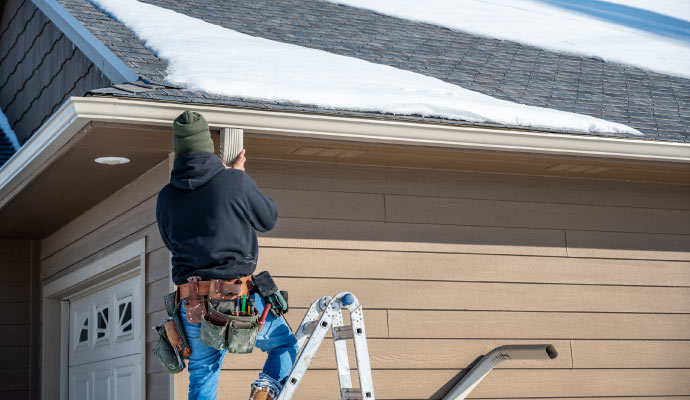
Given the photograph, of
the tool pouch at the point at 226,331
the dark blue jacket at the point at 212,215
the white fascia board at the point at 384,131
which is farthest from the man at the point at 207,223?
the white fascia board at the point at 384,131

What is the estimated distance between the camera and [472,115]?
5320mm

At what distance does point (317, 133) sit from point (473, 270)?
5.23ft

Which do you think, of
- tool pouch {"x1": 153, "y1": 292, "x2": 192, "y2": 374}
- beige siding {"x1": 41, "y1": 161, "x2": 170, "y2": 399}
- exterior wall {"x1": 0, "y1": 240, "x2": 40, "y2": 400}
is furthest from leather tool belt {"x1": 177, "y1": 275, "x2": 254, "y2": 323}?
exterior wall {"x1": 0, "y1": 240, "x2": 40, "y2": 400}

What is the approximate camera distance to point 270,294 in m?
3.85

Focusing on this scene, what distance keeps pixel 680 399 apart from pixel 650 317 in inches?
23.7

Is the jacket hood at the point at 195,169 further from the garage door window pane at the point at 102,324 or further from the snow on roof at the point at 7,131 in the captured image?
the snow on roof at the point at 7,131

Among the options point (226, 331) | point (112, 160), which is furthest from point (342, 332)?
point (112, 160)

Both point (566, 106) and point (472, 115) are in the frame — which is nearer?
point (472, 115)

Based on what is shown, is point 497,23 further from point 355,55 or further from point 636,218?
point 636,218

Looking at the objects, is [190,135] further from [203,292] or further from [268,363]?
[268,363]

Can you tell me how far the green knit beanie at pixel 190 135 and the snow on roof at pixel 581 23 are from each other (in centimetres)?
542

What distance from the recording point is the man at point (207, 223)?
374 centimetres

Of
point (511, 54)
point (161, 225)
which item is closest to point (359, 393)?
point (161, 225)

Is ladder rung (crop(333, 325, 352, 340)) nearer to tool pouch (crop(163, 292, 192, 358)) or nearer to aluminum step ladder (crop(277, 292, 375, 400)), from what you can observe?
aluminum step ladder (crop(277, 292, 375, 400))
